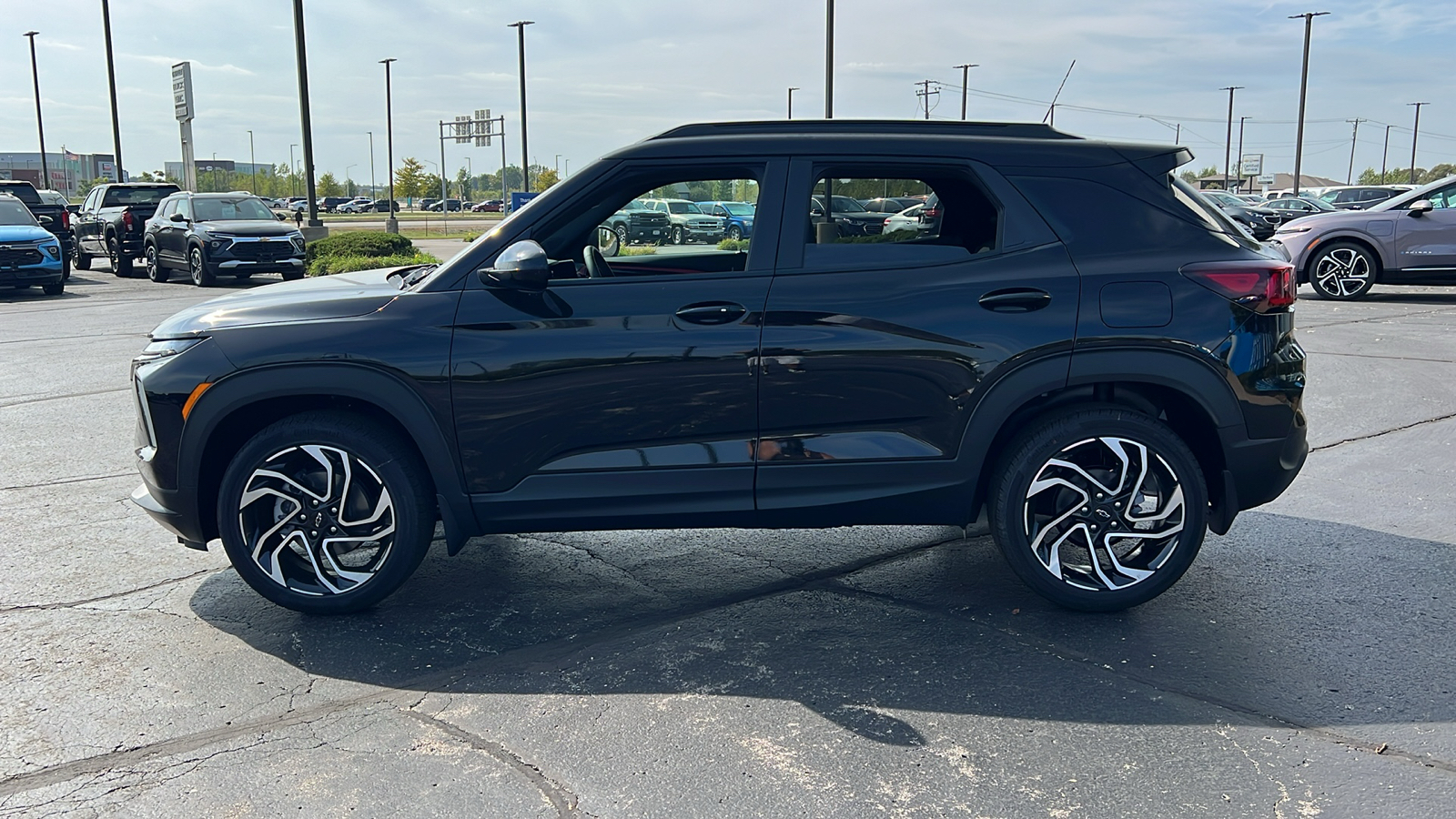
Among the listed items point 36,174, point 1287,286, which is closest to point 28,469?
point 1287,286

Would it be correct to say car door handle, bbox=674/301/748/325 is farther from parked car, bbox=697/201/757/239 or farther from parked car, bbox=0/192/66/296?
parked car, bbox=0/192/66/296

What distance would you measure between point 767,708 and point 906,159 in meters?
2.12

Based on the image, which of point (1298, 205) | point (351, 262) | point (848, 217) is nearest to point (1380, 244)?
point (848, 217)

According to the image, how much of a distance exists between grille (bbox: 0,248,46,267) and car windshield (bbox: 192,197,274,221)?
8.89 ft

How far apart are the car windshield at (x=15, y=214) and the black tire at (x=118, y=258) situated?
4056 mm

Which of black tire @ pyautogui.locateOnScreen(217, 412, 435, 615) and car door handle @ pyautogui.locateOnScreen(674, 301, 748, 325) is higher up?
car door handle @ pyautogui.locateOnScreen(674, 301, 748, 325)

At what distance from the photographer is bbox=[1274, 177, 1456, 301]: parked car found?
15.6 m

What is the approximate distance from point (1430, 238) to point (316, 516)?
16.1 m

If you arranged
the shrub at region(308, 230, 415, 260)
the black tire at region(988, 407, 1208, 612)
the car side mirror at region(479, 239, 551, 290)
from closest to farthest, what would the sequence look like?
the car side mirror at region(479, 239, 551, 290) < the black tire at region(988, 407, 1208, 612) < the shrub at region(308, 230, 415, 260)

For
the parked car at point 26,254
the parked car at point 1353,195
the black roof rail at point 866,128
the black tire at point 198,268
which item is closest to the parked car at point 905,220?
the black roof rail at point 866,128

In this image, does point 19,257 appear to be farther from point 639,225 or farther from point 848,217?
point 848,217

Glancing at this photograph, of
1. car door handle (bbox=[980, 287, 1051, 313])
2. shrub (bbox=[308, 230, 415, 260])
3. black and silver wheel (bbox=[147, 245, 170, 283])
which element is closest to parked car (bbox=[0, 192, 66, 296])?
black and silver wheel (bbox=[147, 245, 170, 283])

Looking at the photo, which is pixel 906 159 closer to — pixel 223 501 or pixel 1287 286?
pixel 1287 286

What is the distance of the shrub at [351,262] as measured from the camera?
70.3 feet
